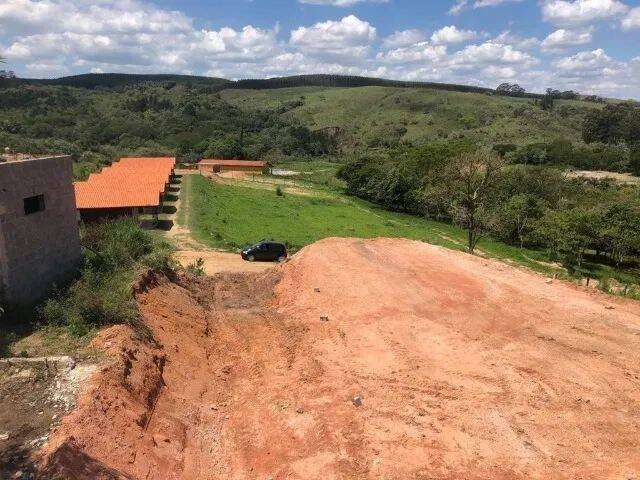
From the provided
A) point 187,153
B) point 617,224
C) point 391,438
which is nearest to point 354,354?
point 391,438

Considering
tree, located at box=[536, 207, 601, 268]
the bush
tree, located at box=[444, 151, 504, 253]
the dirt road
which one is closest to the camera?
the bush

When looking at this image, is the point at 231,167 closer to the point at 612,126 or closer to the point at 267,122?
the point at 267,122

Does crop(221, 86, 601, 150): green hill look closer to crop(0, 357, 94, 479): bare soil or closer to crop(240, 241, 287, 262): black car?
crop(240, 241, 287, 262): black car

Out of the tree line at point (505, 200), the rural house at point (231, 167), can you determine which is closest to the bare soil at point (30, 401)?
the tree line at point (505, 200)

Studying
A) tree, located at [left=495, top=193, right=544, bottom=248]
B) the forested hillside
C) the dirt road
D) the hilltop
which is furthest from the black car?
the hilltop

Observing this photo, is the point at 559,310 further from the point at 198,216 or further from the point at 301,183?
the point at 301,183
